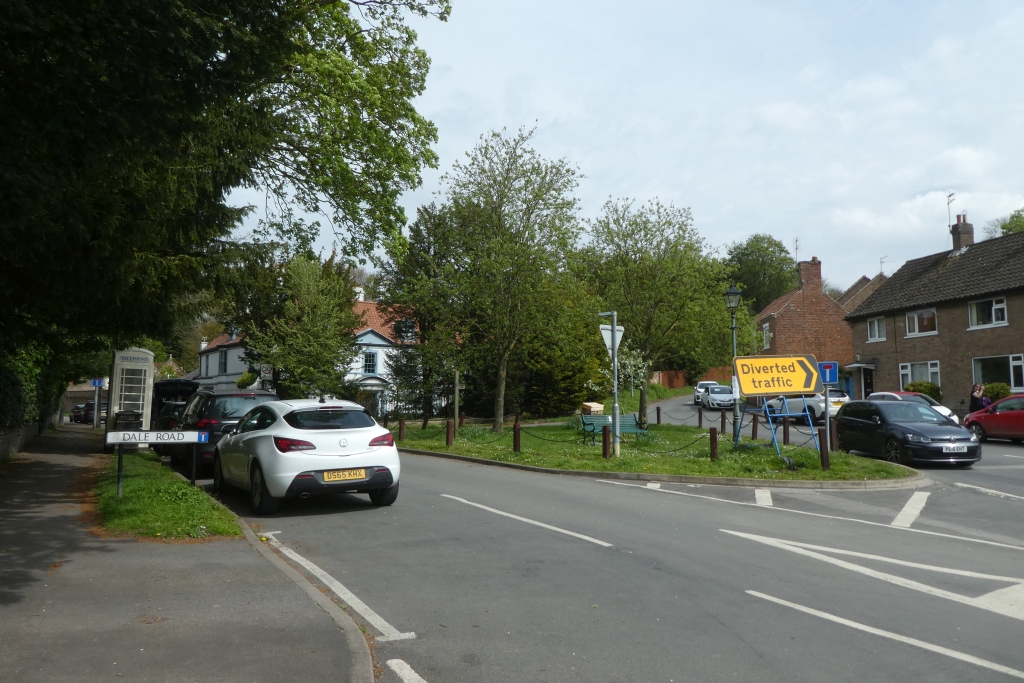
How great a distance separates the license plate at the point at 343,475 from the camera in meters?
10.5

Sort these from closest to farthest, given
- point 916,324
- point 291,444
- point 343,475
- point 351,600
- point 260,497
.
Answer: point 351,600 → point 291,444 → point 343,475 → point 260,497 → point 916,324

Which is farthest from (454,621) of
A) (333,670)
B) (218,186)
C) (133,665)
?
(218,186)

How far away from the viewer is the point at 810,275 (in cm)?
6003

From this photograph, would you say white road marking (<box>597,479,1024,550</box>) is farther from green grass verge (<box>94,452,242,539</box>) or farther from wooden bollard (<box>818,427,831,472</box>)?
green grass verge (<box>94,452,242,539</box>)

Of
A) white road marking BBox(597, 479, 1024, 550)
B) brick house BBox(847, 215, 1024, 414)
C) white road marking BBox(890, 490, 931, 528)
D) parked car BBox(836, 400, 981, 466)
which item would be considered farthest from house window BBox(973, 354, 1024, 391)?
white road marking BBox(597, 479, 1024, 550)

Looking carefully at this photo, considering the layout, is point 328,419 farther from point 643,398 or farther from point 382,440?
point 643,398

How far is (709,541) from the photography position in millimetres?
9242

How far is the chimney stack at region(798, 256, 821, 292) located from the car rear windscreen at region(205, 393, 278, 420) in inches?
2043

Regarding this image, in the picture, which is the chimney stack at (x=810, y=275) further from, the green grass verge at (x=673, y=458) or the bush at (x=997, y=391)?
the green grass verge at (x=673, y=458)

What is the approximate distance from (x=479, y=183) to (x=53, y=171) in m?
20.0

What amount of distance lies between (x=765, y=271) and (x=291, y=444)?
289 feet

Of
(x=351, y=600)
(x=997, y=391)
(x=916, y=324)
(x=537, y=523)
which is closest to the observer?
(x=351, y=600)

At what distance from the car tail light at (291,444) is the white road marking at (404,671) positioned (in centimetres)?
568

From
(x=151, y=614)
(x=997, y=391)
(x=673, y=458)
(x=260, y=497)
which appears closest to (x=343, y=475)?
(x=260, y=497)
